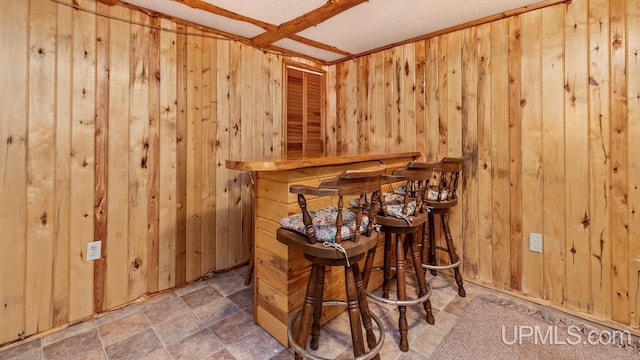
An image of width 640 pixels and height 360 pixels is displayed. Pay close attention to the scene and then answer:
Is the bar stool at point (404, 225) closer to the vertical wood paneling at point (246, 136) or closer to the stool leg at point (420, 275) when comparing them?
the stool leg at point (420, 275)

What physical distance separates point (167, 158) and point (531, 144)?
2.81 metres

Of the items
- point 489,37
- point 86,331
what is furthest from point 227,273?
point 489,37

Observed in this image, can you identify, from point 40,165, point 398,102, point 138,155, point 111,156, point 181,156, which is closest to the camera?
point 40,165

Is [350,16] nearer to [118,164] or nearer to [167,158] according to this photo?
[167,158]

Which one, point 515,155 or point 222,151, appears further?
point 222,151

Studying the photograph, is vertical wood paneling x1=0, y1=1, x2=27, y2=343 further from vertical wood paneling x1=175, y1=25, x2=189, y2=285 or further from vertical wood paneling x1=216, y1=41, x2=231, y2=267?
vertical wood paneling x1=216, y1=41, x2=231, y2=267

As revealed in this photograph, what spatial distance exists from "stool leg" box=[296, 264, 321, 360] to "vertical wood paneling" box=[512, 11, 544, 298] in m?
Answer: 1.78

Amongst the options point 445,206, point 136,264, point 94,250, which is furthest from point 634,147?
point 94,250

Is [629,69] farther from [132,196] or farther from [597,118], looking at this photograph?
[132,196]

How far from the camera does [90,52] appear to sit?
1.92m

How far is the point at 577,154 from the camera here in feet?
6.50

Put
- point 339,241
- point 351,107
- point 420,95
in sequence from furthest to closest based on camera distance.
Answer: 1. point 351,107
2. point 420,95
3. point 339,241

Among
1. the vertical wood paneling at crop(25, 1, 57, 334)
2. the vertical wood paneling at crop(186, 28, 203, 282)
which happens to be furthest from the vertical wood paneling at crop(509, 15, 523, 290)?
the vertical wood paneling at crop(25, 1, 57, 334)

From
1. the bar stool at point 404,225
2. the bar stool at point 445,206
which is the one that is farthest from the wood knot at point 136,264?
the bar stool at point 445,206
